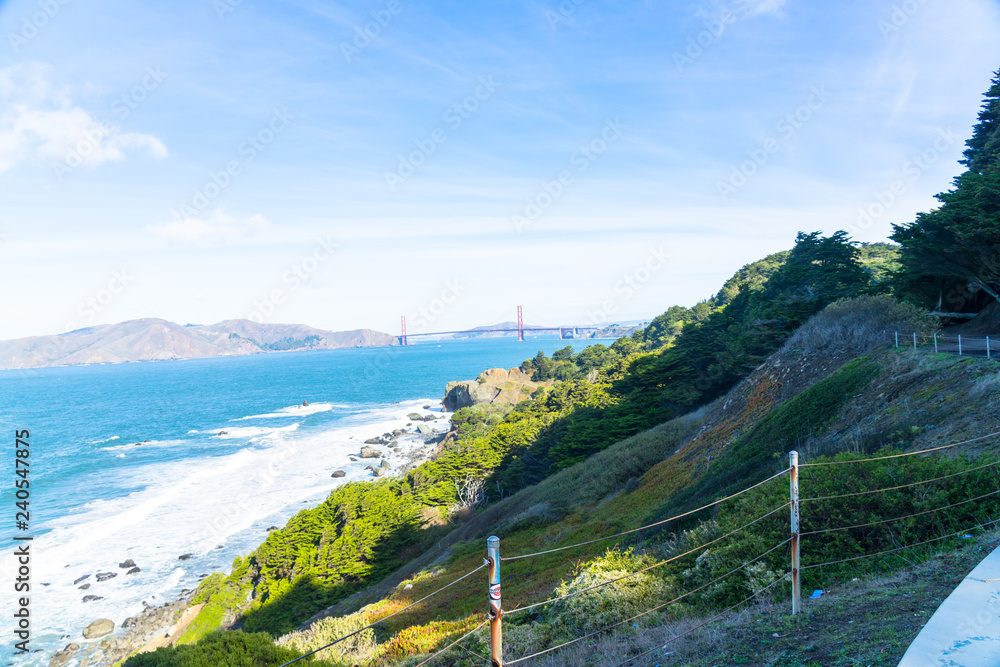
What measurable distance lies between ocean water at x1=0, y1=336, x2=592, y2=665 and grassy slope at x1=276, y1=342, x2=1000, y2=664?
15828 mm

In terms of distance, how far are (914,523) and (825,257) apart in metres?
25.4

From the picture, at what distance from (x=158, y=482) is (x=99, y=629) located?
24.5m

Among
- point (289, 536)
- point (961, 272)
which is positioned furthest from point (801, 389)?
point (289, 536)

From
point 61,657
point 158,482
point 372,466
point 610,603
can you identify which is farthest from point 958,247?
point 158,482

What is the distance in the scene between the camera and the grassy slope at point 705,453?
1017cm

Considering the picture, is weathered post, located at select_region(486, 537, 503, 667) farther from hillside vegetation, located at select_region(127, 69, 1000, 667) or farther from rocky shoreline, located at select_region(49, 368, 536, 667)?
rocky shoreline, located at select_region(49, 368, 536, 667)

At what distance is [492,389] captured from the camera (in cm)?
7669

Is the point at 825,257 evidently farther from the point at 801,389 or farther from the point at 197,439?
the point at 197,439

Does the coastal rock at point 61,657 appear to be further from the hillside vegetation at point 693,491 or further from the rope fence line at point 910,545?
the rope fence line at point 910,545

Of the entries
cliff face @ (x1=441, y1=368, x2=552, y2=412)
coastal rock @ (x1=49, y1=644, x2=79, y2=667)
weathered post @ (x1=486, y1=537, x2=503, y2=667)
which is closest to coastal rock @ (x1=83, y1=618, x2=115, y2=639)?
coastal rock @ (x1=49, y1=644, x2=79, y2=667)

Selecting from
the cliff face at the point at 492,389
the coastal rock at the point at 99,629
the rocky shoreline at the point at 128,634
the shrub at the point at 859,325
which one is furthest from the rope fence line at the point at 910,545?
the cliff face at the point at 492,389

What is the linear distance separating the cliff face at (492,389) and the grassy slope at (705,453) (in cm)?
4728

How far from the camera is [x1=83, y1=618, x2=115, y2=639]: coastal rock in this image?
74.6ft

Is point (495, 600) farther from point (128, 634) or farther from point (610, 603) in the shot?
point (128, 634)
